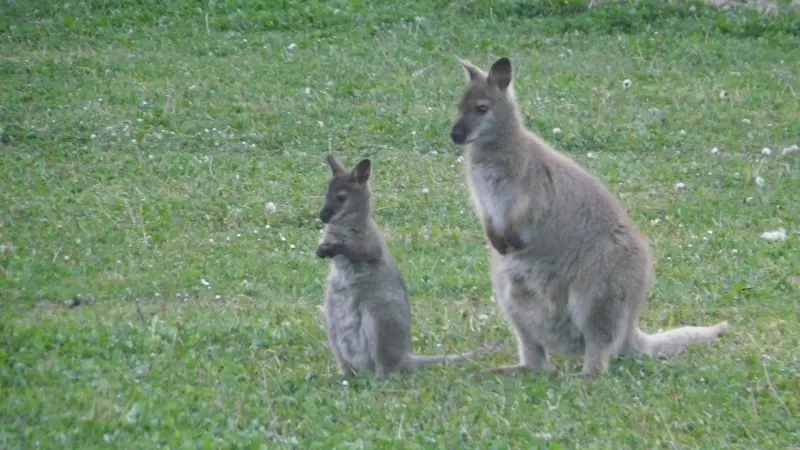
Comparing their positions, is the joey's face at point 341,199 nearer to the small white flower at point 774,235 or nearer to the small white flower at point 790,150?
the small white flower at point 774,235

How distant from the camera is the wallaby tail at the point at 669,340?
727 centimetres

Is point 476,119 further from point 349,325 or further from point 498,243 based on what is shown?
point 349,325

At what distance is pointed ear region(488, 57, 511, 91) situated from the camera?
7.70 metres

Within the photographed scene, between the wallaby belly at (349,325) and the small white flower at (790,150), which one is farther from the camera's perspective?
the small white flower at (790,150)

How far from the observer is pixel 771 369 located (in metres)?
7.00

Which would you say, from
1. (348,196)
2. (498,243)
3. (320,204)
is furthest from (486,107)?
(320,204)

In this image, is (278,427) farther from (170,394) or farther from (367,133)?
(367,133)

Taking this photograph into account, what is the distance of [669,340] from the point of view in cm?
748

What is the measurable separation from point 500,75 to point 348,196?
103cm

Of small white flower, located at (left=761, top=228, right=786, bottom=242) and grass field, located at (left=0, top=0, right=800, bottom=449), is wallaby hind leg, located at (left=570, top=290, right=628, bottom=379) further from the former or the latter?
small white flower, located at (left=761, top=228, right=786, bottom=242)

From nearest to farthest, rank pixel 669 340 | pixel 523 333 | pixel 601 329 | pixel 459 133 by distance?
1. pixel 601 329
2. pixel 523 333
3. pixel 669 340
4. pixel 459 133

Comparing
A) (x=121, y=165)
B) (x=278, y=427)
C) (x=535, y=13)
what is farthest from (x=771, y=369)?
(x=535, y=13)

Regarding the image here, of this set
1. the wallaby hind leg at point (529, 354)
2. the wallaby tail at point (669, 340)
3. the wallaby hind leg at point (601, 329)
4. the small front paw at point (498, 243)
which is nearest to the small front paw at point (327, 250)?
the small front paw at point (498, 243)

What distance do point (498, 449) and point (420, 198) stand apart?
16.5 ft
